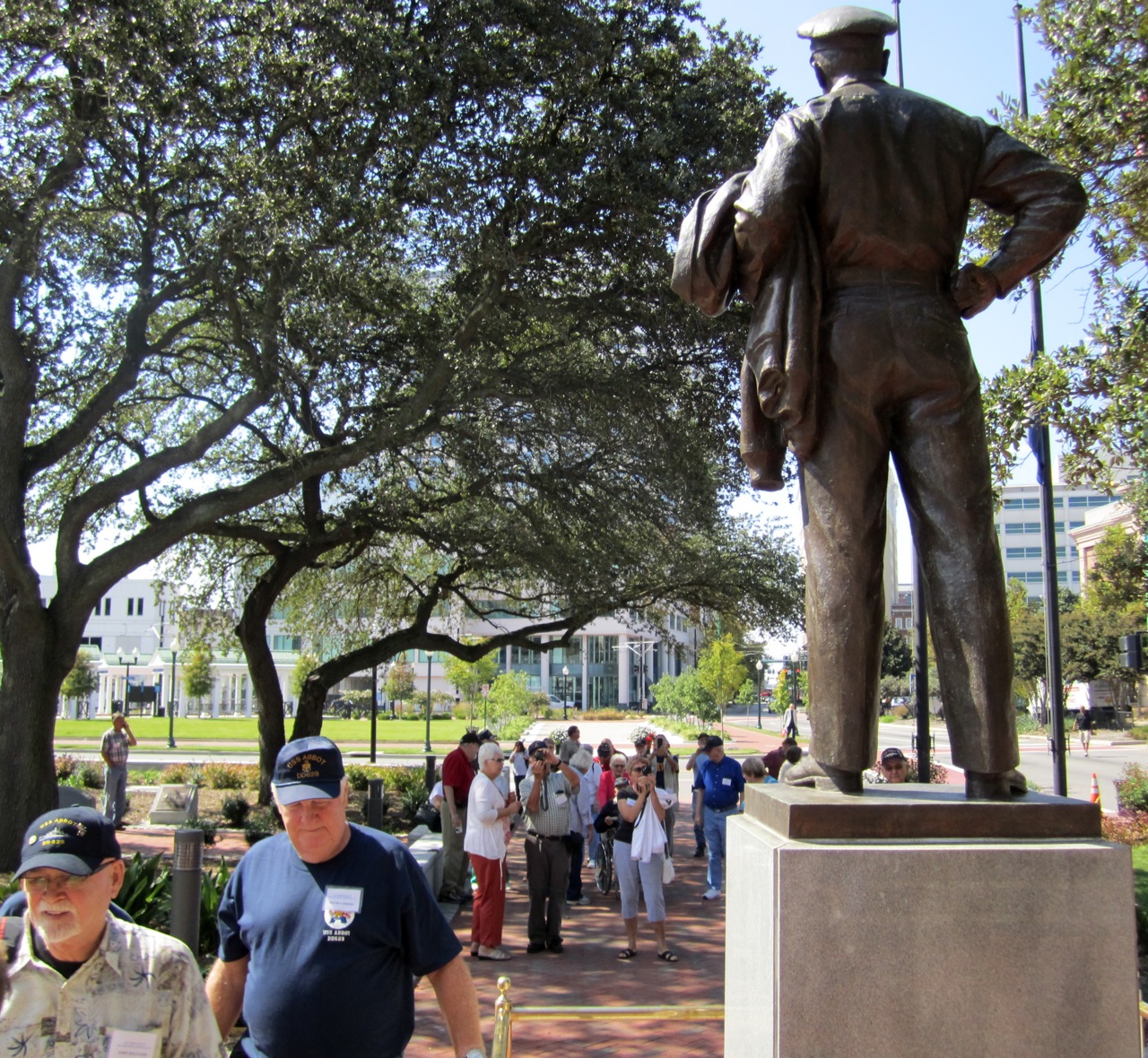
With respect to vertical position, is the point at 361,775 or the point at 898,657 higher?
the point at 898,657

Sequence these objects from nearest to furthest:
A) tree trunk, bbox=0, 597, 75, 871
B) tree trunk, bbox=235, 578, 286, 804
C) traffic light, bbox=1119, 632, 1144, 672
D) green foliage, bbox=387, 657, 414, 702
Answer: tree trunk, bbox=0, 597, 75, 871 → traffic light, bbox=1119, 632, 1144, 672 → tree trunk, bbox=235, 578, 286, 804 → green foliage, bbox=387, 657, 414, 702

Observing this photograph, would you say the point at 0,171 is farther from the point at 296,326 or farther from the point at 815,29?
the point at 815,29

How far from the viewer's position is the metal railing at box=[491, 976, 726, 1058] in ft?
13.0

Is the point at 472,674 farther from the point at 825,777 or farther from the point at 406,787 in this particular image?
the point at 825,777

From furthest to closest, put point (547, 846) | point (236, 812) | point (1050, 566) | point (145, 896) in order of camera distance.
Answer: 1. point (236, 812)
2. point (1050, 566)
3. point (547, 846)
4. point (145, 896)

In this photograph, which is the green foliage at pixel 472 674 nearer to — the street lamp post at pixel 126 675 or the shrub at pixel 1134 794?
the street lamp post at pixel 126 675

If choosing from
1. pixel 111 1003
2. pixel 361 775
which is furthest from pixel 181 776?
pixel 111 1003

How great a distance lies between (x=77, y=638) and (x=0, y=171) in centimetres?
522

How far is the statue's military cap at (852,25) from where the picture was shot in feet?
14.1

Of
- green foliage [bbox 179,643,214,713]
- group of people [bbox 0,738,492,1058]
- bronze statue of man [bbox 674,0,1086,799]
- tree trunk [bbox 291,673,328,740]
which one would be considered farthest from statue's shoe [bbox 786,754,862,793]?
green foliage [bbox 179,643,214,713]

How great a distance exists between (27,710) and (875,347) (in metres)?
11.8

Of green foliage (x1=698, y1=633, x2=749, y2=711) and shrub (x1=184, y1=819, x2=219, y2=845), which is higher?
green foliage (x1=698, y1=633, x2=749, y2=711)

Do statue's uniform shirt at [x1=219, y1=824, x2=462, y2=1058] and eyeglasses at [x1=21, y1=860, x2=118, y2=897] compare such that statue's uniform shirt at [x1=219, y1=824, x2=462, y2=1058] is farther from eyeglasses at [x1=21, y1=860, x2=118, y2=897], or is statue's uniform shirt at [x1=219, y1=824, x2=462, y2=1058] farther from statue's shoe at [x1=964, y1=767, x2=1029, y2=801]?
→ statue's shoe at [x1=964, y1=767, x2=1029, y2=801]

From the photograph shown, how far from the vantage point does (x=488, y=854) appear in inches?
382
